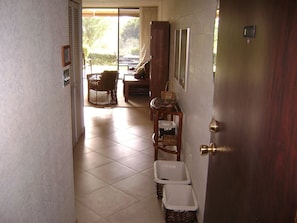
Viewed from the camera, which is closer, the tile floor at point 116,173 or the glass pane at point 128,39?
the tile floor at point 116,173

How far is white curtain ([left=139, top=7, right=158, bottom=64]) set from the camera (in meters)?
8.84


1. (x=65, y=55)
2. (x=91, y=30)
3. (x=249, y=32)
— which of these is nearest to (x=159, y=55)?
(x=65, y=55)

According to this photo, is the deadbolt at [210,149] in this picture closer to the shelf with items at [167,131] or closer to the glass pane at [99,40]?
the shelf with items at [167,131]

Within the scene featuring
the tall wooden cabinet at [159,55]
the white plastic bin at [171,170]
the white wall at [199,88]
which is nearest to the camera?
the white wall at [199,88]

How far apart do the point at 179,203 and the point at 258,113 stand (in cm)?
205

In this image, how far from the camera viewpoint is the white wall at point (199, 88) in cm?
229

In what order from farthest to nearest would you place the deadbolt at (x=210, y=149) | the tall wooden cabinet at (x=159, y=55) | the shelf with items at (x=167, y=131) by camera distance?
the tall wooden cabinet at (x=159, y=55) → the shelf with items at (x=167, y=131) → the deadbolt at (x=210, y=149)

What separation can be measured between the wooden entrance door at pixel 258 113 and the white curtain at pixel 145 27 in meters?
7.87

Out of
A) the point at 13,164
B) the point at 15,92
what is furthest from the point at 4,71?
the point at 13,164

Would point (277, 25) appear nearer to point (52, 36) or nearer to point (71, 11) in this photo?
point (52, 36)

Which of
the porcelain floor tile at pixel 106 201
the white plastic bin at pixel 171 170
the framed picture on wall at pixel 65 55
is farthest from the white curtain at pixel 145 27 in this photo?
the framed picture on wall at pixel 65 55

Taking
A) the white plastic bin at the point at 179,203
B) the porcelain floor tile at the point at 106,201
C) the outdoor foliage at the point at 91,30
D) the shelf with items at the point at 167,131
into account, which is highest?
the outdoor foliage at the point at 91,30

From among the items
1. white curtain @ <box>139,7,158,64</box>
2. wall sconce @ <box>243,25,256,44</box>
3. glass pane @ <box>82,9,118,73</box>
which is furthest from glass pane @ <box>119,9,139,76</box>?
wall sconce @ <box>243,25,256,44</box>

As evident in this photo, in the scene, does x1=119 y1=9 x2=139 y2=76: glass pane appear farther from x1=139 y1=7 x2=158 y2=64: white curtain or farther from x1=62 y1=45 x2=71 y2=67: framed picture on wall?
x1=62 y1=45 x2=71 y2=67: framed picture on wall
